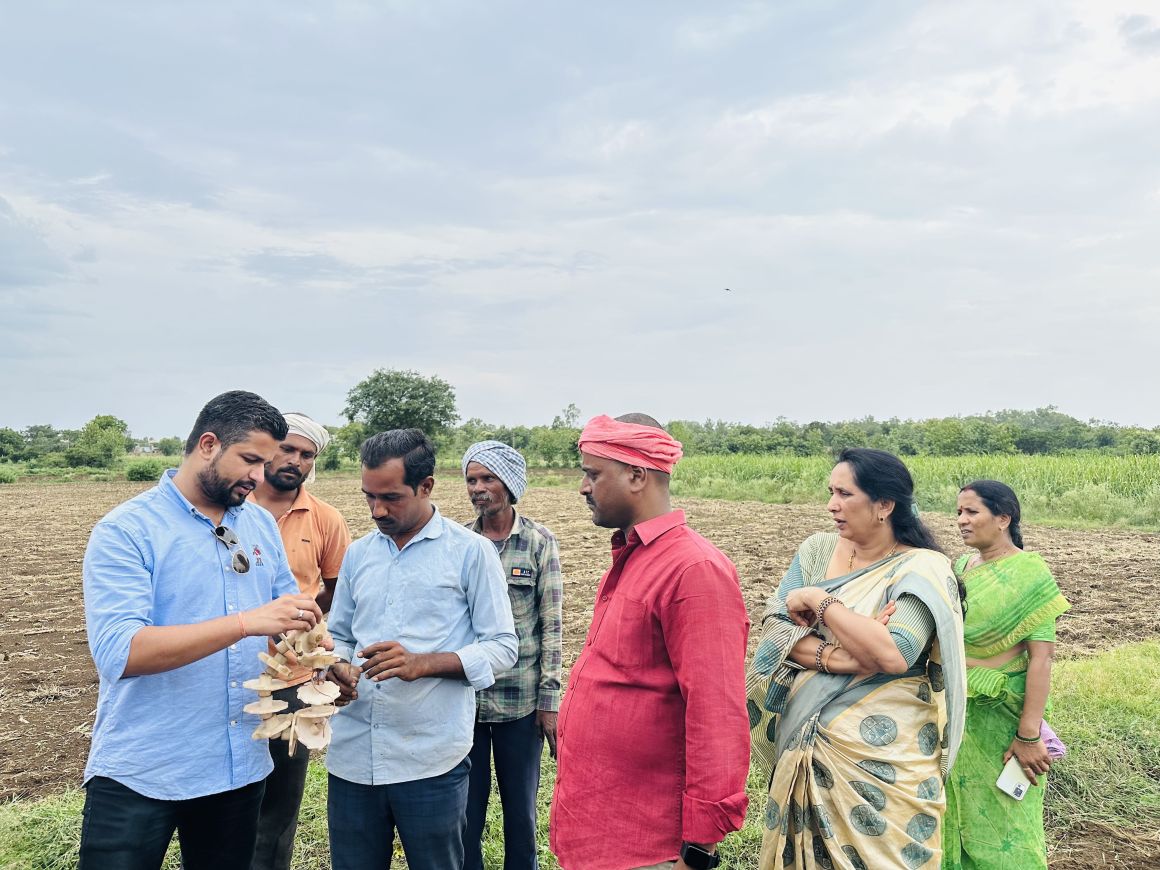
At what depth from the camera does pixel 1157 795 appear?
4480 millimetres

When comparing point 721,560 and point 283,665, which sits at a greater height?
point 721,560

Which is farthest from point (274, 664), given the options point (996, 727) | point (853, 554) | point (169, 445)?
point (169, 445)

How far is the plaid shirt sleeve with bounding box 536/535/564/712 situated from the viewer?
3463mm

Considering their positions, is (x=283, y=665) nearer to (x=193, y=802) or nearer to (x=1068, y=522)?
(x=193, y=802)

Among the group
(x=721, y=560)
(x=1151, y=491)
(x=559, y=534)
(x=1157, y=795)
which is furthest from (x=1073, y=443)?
(x=721, y=560)

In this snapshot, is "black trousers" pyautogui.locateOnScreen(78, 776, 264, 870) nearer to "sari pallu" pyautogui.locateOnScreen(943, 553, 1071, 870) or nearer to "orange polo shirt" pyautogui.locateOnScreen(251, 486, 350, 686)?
"orange polo shirt" pyautogui.locateOnScreen(251, 486, 350, 686)

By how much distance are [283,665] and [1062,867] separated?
374 cm

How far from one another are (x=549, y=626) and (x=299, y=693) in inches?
53.6

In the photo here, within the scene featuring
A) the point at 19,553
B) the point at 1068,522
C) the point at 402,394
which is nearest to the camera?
the point at 19,553

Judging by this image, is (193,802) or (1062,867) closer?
(193,802)

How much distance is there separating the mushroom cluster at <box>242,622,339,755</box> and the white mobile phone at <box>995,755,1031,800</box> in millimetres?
2618

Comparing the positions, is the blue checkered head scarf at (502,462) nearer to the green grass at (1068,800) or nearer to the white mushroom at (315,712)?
the white mushroom at (315,712)

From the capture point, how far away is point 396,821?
2.69 m

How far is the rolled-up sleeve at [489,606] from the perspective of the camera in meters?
2.79
